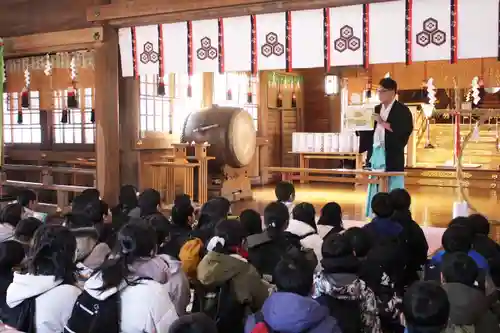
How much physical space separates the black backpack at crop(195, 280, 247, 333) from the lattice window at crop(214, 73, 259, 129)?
29.1 feet

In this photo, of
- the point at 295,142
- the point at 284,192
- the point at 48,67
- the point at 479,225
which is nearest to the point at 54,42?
the point at 48,67

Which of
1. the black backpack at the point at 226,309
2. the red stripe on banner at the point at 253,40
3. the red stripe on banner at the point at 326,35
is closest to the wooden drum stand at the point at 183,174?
the red stripe on banner at the point at 253,40

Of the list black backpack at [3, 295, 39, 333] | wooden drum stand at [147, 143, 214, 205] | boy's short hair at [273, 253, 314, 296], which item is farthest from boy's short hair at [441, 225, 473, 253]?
wooden drum stand at [147, 143, 214, 205]

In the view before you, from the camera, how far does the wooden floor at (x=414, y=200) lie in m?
8.15

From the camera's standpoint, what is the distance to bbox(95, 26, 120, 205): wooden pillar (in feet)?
23.9

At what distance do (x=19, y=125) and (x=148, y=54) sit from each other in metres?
4.46

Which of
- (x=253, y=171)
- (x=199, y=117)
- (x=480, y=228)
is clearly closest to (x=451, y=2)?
(x=480, y=228)

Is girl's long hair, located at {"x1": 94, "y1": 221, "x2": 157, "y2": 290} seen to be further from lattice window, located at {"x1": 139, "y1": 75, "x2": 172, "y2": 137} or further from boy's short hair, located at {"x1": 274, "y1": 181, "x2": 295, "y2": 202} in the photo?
lattice window, located at {"x1": 139, "y1": 75, "x2": 172, "y2": 137}

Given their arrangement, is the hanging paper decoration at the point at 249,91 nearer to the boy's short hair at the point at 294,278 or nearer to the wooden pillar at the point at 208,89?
the wooden pillar at the point at 208,89

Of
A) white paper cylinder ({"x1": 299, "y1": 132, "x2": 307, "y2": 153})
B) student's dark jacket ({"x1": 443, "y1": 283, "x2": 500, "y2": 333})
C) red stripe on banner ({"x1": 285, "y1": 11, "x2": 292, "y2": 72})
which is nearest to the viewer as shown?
student's dark jacket ({"x1": 443, "y1": 283, "x2": 500, "y2": 333})

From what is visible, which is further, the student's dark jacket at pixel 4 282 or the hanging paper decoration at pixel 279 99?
the hanging paper decoration at pixel 279 99

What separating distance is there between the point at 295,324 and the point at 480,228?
2.17m

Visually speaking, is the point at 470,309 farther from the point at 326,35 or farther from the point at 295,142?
the point at 295,142

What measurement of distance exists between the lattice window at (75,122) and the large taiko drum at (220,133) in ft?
5.52
